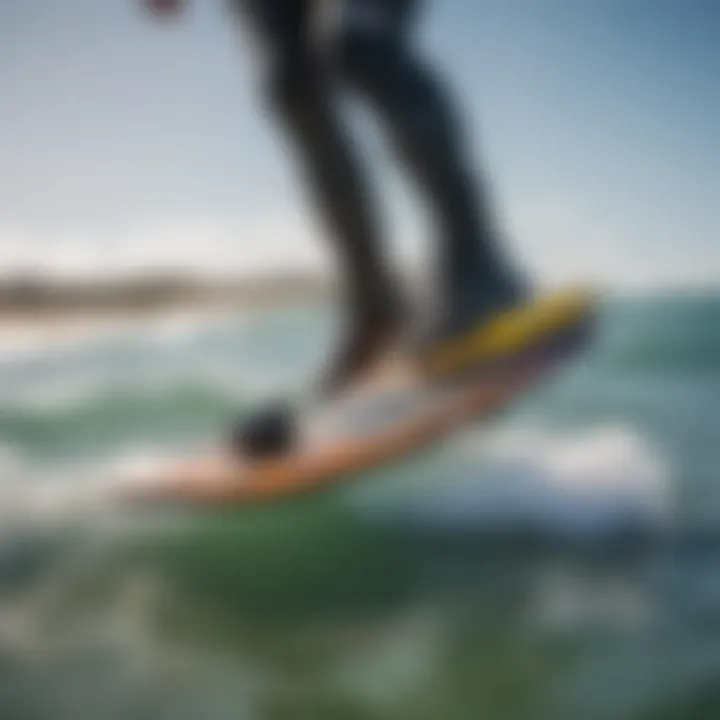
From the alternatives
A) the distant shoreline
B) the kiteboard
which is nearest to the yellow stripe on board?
the kiteboard

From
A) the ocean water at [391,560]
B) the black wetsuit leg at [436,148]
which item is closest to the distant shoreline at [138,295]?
the ocean water at [391,560]

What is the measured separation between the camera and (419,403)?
1.09 m

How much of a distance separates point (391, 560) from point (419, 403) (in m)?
0.15

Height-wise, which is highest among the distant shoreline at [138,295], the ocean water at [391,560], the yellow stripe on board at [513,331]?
the distant shoreline at [138,295]

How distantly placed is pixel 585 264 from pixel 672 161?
140mm

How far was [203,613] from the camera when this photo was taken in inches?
42.7

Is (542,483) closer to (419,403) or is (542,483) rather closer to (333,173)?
(419,403)

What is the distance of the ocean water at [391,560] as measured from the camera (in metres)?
1.04

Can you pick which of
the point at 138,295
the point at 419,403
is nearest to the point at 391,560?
the point at 419,403

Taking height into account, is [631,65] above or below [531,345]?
above

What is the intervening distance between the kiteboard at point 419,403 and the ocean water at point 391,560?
0.02 metres

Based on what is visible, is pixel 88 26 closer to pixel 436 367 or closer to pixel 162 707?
pixel 436 367

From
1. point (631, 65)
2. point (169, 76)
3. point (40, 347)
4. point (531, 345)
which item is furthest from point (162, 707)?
point (631, 65)

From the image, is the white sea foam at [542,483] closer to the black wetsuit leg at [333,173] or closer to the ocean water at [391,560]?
the ocean water at [391,560]
